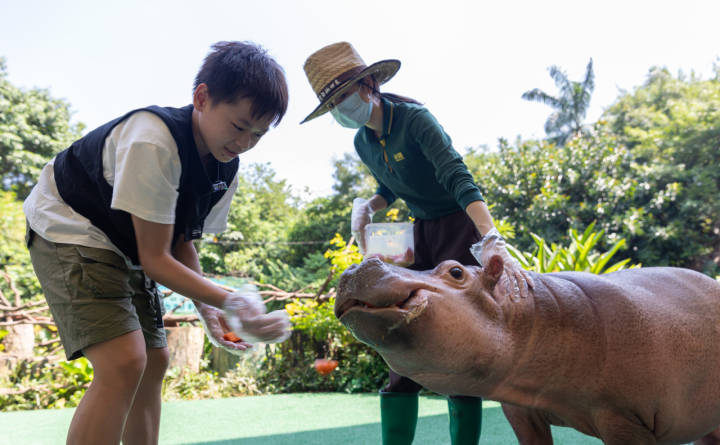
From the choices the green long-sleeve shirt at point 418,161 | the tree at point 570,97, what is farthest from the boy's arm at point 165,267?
the tree at point 570,97

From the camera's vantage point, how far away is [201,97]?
1932 mm

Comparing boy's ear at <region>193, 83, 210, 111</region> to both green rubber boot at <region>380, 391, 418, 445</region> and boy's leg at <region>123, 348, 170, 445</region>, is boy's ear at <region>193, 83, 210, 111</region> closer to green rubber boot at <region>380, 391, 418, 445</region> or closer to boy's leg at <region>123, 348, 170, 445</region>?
boy's leg at <region>123, 348, 170, 445</region>

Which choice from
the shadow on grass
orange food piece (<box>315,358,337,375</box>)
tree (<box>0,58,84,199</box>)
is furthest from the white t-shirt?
tree (<box>0,58,84,199</box>)

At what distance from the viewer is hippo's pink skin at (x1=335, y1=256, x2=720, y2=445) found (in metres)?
1.05

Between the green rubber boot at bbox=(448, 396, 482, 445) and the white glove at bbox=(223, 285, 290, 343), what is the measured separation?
0.93 meters

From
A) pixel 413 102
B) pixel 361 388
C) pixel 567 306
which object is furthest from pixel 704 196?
pixel 567 306

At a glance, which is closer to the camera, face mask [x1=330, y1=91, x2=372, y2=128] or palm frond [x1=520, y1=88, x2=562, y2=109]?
face mask [x1=330, y1=91, x2=372, y2=128]

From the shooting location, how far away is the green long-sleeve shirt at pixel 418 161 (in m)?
2.22

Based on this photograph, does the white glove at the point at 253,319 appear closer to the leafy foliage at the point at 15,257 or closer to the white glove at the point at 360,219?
the white glove at the point at 360,219

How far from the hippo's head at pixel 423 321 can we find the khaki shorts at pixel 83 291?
3.45 feet

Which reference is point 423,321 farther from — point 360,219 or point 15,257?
point 15,257

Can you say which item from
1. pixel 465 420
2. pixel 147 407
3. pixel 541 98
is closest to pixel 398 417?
pixel 465 420

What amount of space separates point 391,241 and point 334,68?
2.88 ft

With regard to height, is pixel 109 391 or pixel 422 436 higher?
pixel 109 391
